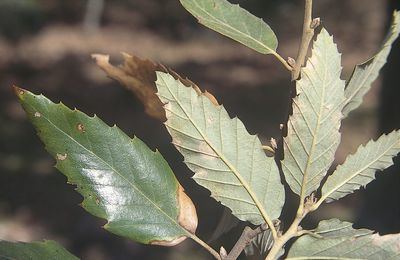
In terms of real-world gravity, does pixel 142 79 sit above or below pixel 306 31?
below

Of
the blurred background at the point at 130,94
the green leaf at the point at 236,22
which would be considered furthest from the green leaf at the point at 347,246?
the blurred background at the point at 130,94

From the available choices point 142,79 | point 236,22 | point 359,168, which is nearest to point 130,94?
point 142,79

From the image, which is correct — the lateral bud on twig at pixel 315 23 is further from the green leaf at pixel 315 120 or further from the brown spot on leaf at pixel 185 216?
the brown spot on leaf at pixel 185 216

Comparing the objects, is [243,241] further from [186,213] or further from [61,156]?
[61,156]

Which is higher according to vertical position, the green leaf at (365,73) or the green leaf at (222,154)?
the green leaf at (365,73)

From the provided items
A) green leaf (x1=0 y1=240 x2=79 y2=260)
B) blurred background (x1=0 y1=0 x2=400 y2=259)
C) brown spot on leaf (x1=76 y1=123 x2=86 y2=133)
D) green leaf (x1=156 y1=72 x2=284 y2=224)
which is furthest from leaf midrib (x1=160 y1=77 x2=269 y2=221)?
blurred background (x1=0 y1=0 x2=400 y2=259)

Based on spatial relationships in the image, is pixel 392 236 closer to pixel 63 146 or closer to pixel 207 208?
pixel 63 146
